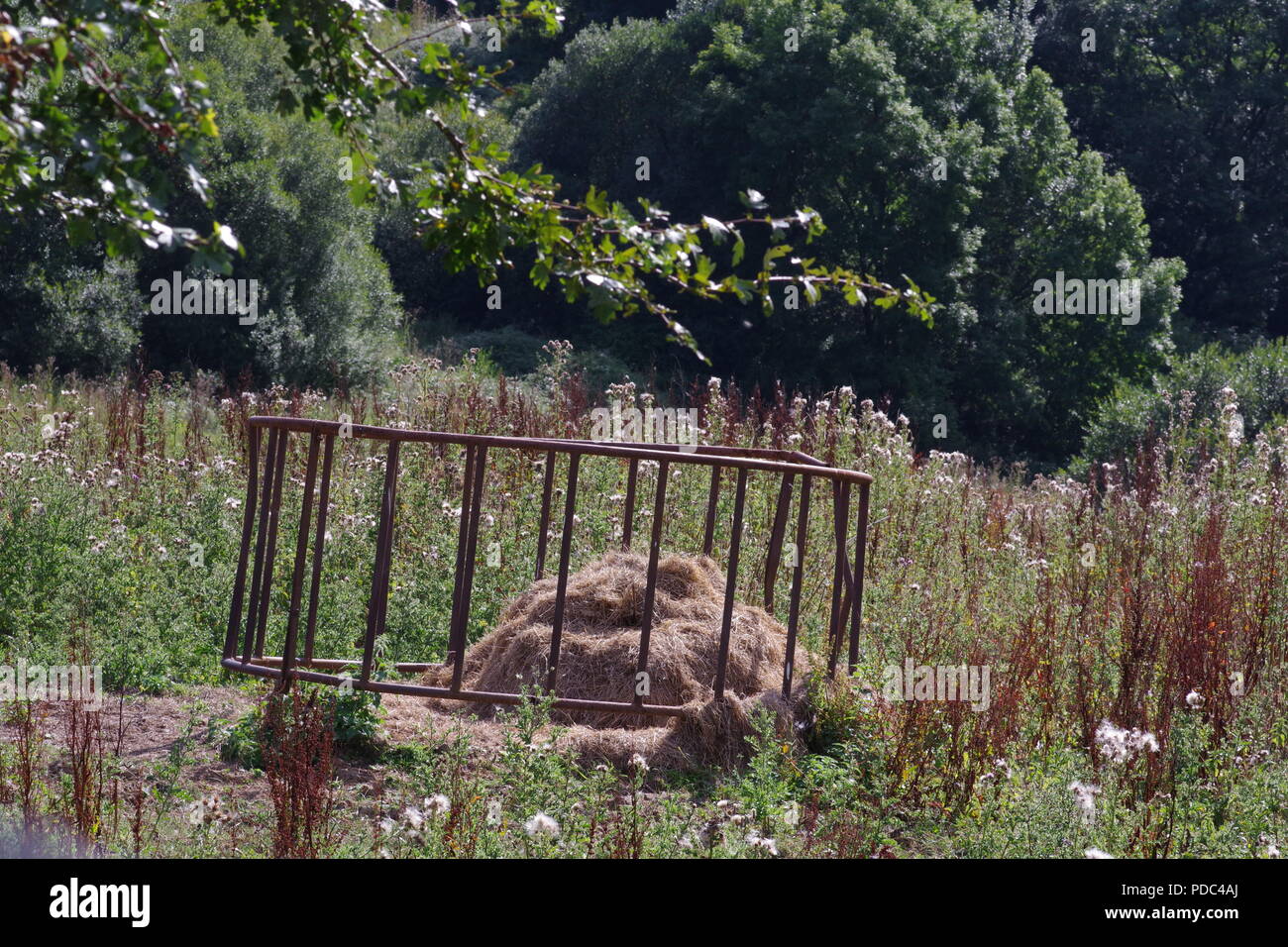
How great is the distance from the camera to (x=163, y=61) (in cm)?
327

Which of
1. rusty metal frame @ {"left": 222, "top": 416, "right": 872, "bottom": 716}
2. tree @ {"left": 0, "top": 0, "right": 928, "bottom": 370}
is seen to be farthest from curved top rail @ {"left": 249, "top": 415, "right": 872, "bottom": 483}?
tree @ {"left": 0, "top": 0, "right": 928, "bottom": 370}

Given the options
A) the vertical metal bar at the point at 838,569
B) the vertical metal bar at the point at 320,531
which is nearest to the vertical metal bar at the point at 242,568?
the vertical metal bar at the point at 320,531

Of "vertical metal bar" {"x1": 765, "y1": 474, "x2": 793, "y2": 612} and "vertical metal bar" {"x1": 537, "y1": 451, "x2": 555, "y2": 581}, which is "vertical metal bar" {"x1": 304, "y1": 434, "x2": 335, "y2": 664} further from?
"vertical metal bar" {"x1": 765, "y1": 474, "x2": 793, "y2": 612}

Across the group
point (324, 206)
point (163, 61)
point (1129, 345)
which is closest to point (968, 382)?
point (1129, 345)

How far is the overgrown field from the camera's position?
14.0 ft

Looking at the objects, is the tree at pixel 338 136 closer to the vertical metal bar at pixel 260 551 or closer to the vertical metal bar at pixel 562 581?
the vertical metal bar at pixel 562 581

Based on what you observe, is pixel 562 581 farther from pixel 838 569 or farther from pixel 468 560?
pixel 838 569

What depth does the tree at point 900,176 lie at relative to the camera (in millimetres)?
27828

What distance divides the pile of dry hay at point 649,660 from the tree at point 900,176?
852 inches

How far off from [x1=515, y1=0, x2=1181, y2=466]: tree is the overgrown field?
56.4 ft

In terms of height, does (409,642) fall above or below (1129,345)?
below

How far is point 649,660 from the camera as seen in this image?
19.4 ft
